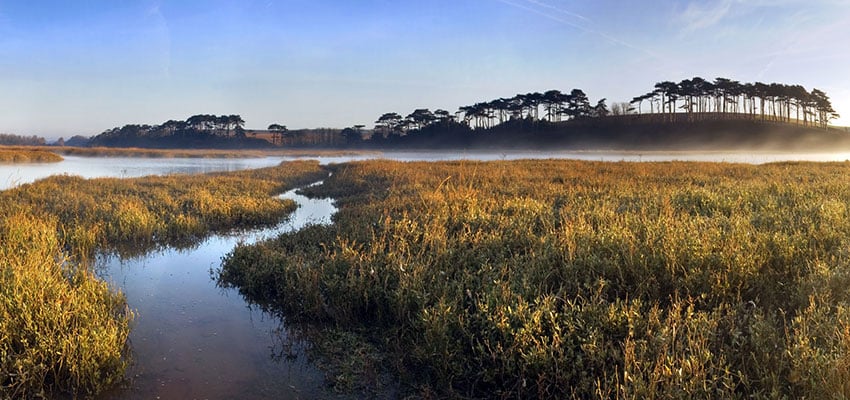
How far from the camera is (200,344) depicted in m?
6.20

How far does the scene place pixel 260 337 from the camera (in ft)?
21.3

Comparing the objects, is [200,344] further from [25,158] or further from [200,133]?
[200,133]

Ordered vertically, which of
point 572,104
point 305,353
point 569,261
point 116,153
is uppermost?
point 572,104

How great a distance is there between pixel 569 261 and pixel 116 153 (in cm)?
10690

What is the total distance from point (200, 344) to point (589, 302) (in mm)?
5391

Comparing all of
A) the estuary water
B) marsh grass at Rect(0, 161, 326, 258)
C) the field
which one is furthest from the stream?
the estuary water

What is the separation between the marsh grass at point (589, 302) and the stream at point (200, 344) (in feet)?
2.08

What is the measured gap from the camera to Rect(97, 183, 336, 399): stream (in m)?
Answer: 5.09

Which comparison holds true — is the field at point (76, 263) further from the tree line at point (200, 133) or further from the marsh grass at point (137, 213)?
the tree line at point (200, 133)

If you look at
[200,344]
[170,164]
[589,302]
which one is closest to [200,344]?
[200,344]

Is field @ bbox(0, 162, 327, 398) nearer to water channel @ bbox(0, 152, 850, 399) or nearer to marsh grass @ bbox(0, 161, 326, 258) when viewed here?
marsh grass @ bbox(0, 161, 326, 258)

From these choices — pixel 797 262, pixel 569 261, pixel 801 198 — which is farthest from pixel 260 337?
pixel 801 198

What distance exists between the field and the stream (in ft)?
1.11

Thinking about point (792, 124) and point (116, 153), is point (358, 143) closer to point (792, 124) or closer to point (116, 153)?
point (116, 153)
